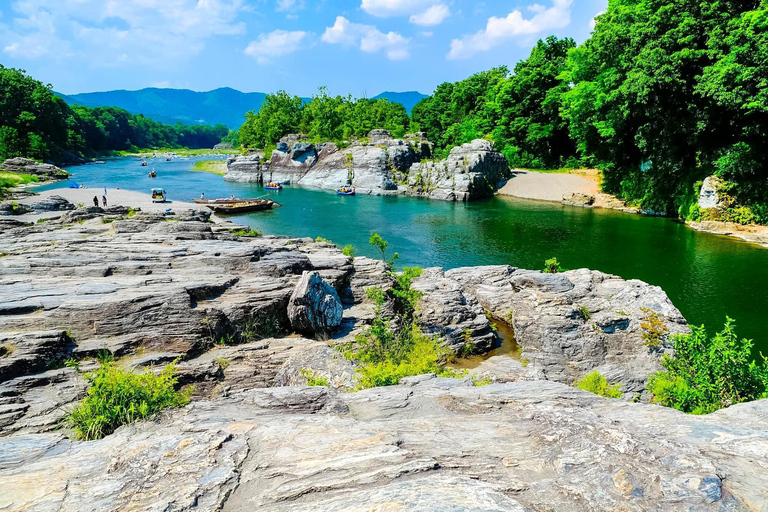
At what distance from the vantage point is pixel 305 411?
9.64m

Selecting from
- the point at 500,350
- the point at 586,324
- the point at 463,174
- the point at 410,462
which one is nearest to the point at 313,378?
the point at 410,462

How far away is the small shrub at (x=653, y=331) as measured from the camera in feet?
65.3

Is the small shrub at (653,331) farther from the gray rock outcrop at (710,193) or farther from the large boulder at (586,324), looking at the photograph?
the gray rock outcrop at (710,193)

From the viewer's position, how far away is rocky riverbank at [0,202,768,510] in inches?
241

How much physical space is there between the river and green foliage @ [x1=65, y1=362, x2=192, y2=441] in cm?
2756

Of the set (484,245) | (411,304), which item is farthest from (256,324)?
(484,245)

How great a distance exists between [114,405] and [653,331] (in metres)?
21.1

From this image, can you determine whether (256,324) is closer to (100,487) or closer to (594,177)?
(100,487)

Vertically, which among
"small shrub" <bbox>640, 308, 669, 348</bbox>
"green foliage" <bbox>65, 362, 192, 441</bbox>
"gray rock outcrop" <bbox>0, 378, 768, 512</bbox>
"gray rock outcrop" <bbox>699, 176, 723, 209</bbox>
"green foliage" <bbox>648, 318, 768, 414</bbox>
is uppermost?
"gray rock outcrop" <bbox>699, 176, 723, 209</bbox>

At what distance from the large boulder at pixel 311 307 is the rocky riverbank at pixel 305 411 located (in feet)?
0.22

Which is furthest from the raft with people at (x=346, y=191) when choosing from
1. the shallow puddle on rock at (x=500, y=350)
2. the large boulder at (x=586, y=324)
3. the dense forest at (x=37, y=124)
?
the dense forest at (x=37, y=124)

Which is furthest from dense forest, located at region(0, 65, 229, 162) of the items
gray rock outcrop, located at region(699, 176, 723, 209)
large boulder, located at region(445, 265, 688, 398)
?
gray rock outcrop, located at region(699, 176, 723, 209)

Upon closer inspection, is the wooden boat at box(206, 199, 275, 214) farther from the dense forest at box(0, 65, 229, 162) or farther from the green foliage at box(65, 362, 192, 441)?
the dense forest at box(0, 65, 229, 162)

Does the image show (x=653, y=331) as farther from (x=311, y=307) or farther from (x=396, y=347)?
(x=311, y=307)
